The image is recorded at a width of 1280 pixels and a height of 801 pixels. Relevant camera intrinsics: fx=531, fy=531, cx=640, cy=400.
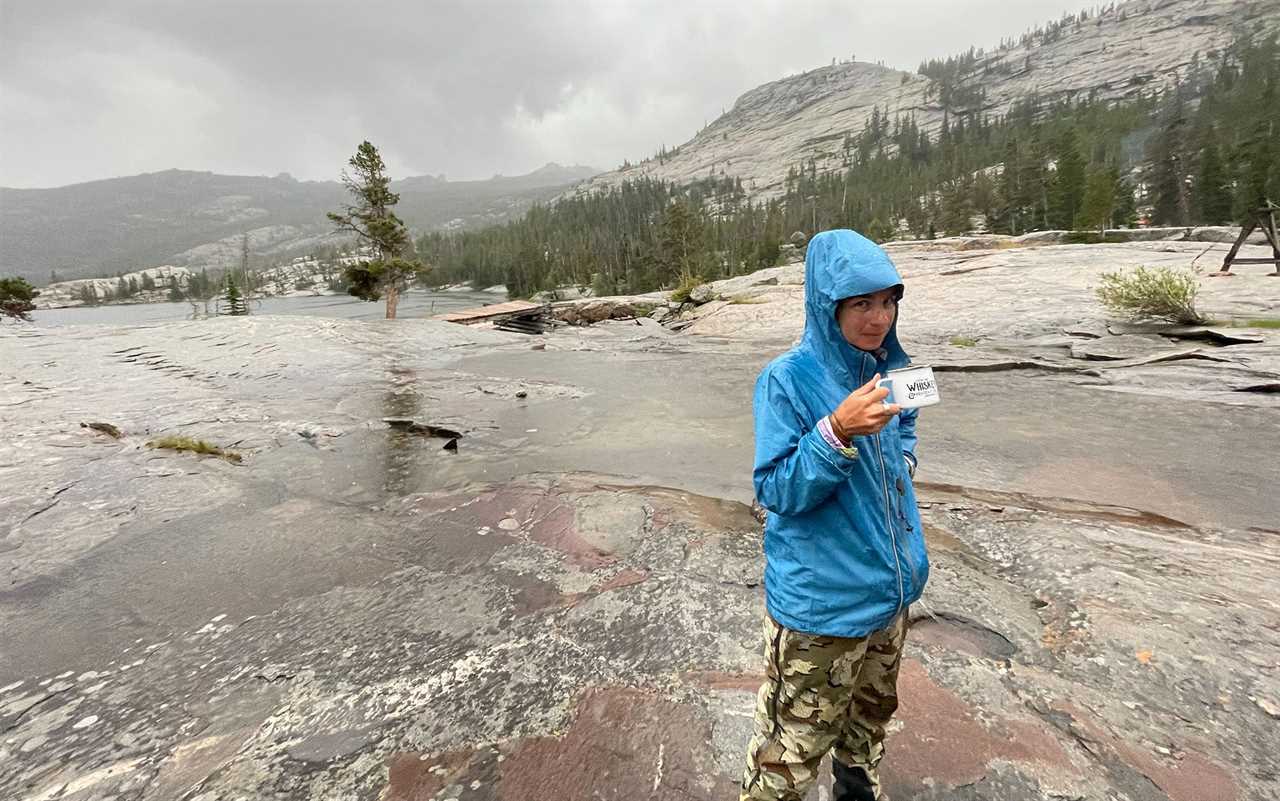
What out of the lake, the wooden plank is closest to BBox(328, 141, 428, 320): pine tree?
the wooden plank

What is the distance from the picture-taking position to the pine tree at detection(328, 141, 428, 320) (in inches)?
1117

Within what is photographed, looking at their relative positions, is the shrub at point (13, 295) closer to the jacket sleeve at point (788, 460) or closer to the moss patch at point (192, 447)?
the moss patch at point (192, 447)

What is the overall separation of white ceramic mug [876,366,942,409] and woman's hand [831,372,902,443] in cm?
2

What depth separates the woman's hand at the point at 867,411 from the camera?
169 cm

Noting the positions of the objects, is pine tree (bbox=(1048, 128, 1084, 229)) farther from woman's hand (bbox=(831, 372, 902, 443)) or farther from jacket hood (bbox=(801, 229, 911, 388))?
woman's hand (bbox=(831, 372, 902, 443))

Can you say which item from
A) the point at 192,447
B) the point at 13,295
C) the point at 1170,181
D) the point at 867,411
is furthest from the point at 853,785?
the point at 1170,181

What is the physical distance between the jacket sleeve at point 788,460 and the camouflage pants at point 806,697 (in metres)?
0.56

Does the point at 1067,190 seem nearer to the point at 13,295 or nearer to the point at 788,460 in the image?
the point at 788,460

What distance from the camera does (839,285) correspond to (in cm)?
191

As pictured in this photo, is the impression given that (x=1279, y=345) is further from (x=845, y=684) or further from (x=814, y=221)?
(x=814, y=221)

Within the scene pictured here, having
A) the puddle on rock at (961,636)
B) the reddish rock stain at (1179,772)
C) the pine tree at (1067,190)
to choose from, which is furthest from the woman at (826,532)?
the pine tree at (1067,190)

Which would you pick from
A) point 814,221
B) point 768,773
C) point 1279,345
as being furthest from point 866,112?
point 768,773

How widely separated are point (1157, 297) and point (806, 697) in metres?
16.6

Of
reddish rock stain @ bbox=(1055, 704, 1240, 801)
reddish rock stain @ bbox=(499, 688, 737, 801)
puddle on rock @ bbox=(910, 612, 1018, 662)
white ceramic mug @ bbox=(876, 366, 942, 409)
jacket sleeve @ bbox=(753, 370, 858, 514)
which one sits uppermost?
white ceramic mug @ bbox=(876, 366, 942, 409)
